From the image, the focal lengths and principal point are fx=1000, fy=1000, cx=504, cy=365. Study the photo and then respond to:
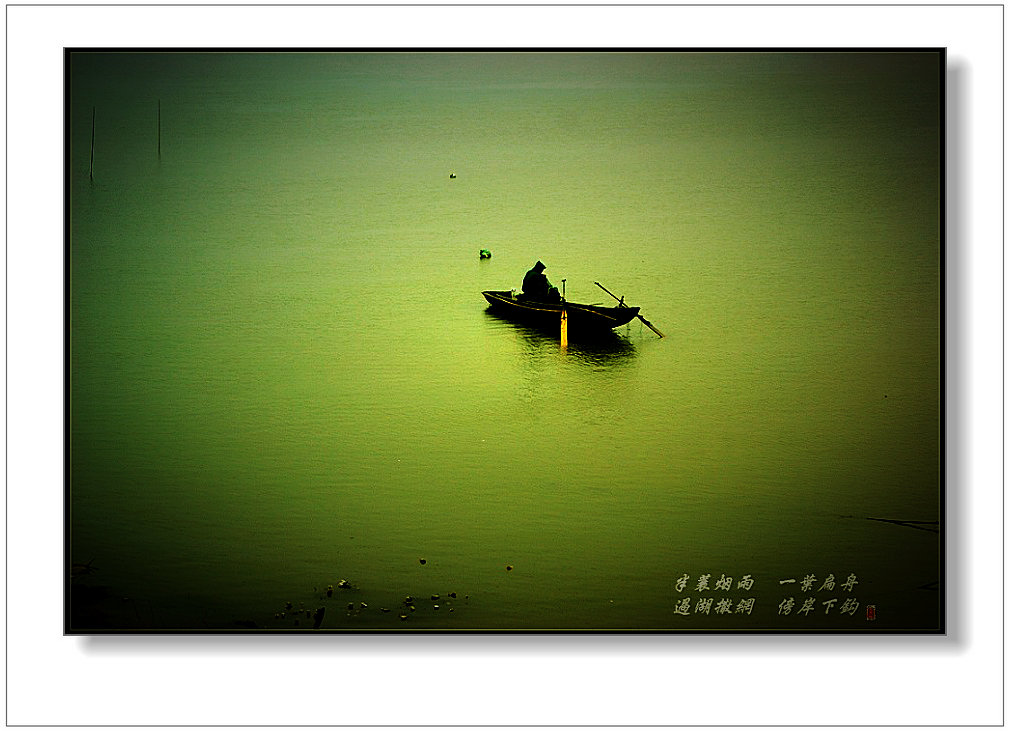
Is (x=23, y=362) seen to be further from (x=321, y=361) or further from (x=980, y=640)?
(x=980, y=640)

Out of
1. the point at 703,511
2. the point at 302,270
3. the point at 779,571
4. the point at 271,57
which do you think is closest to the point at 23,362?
the point at 302,270

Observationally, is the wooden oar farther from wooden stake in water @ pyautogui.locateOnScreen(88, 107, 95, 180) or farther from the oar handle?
wooden stake in water @ pyautogui.locateOnScreen(88, 107, 95, 180)

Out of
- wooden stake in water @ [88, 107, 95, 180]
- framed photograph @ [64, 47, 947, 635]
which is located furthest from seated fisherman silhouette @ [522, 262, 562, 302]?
wooden stake in water @ [88, 107, 95, 180]

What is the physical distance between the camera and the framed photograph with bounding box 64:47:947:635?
84.4 inches

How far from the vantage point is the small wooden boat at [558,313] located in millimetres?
2191

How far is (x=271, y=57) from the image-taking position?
2.20 metres

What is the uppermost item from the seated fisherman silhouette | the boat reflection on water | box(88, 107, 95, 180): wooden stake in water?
box(88, 107, 95, 180): wooden stake in water

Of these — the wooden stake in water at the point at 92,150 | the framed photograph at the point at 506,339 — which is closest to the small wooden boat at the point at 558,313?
the framed photograph at the point at 506,339

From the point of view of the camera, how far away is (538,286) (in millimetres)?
2201

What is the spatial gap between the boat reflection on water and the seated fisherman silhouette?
0.07m

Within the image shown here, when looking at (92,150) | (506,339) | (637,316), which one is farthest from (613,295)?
(92,150)

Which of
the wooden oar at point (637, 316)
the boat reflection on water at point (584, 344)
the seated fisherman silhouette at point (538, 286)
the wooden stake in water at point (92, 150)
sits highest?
the wooden stake in water at point (92, 150)

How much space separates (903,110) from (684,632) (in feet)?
4.01

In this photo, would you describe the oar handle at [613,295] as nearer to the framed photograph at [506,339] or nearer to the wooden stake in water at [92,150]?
the framed photograph at [506,339]
